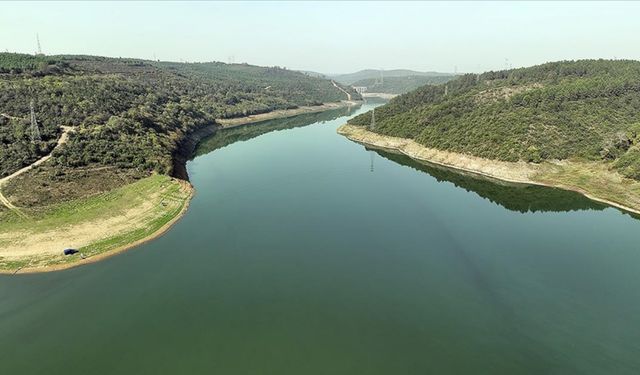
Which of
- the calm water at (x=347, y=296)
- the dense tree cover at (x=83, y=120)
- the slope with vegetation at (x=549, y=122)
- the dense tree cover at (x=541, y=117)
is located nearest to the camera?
the calm water at (x=347, y=296)

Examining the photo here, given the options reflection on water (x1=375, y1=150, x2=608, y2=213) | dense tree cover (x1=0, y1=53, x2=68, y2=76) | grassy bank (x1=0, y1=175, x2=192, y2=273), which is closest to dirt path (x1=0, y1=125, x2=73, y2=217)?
grassy bank (x1=0, y1=175, x2=192, y2=273)

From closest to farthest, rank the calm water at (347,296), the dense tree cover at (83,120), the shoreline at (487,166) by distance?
A: the calm water at (347,296) < the dense tree cover at (83,120) < the shoreline at (487,166)

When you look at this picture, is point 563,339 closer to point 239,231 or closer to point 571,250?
point 571,250

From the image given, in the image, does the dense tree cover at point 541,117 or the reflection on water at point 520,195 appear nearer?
the reflection on water at point 520,195

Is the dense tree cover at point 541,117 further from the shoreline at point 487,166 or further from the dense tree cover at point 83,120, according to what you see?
the dense tree cover at point 83,120

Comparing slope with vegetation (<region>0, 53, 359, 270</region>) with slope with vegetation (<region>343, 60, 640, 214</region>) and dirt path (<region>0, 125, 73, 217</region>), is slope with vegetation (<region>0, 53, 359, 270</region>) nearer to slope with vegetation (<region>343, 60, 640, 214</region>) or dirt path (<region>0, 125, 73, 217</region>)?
dirt path (<region>0, 125, 73, 217</region>)

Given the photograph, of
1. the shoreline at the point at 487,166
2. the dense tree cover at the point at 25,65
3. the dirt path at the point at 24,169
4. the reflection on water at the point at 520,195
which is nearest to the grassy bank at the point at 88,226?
the dirt path at the point at 24,169

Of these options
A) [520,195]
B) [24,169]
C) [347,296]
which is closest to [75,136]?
[24,169]
